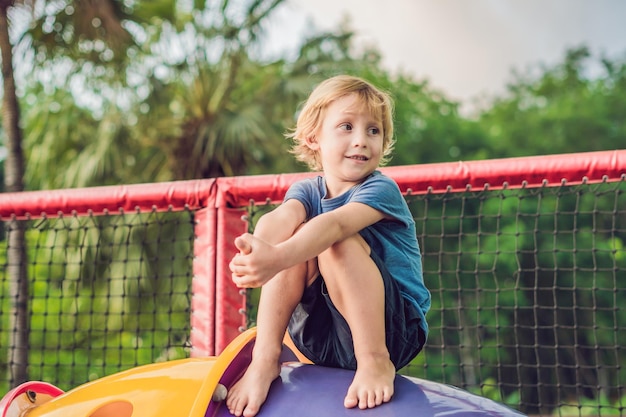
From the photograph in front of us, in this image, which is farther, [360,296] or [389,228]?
[389,228]

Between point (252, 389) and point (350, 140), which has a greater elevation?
point (350, 140)

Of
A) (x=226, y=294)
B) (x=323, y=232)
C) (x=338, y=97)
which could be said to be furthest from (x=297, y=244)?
(x=226, y=294)

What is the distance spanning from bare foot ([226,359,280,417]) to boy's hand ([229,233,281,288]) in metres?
0.24

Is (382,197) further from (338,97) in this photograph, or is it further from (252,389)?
(252,389)

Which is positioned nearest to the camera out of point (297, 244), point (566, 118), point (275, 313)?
point (297, 244)

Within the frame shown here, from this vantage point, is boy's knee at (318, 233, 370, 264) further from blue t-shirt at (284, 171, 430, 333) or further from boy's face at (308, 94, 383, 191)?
boy's face at (308, 94, 383, 191)

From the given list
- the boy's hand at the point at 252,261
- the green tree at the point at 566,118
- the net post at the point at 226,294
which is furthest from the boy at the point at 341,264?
the green tree at the point at 566,118

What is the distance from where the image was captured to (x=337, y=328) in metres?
1.92

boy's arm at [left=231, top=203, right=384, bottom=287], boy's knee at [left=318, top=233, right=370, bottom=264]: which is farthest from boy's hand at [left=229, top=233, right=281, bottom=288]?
boy's knee at [left=318, top=233, right=370, bottom=264]

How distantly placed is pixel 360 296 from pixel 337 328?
0.53 ft

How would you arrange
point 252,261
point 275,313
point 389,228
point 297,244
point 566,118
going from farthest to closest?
point 566,118 → point 389,228 → point 275,313 → point 297,244 → point 252,261

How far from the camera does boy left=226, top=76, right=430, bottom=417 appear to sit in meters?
1.72

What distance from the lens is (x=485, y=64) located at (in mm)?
30297

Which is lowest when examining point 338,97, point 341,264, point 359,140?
point 341,264
